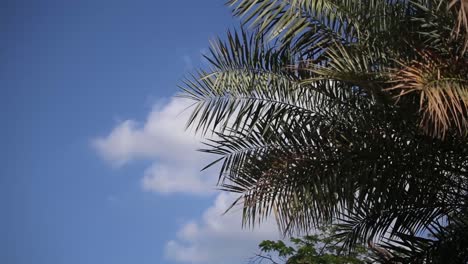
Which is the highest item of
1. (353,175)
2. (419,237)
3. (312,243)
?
(312,243)

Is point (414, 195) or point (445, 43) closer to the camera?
point (445, 43)

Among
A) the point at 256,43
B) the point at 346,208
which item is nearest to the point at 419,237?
the point at 346,208

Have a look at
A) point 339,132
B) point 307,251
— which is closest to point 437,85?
point 339,132

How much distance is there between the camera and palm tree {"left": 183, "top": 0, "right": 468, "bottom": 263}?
24.2 feet

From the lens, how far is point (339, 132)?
25.7 feet

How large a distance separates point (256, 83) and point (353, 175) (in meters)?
1.61

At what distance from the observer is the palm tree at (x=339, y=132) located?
7.38 metres

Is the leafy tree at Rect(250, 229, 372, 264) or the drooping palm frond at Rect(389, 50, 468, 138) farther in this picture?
the leafy tree at Rect(250, 229, 372, 264)

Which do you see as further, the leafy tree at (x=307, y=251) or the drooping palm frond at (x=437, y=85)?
the leafy tree at (x=307, y=251)

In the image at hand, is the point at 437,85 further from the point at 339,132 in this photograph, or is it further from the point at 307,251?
the point at 307,251

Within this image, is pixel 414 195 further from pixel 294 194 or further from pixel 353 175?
pixel 294 194

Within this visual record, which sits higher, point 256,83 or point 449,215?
point 256,83

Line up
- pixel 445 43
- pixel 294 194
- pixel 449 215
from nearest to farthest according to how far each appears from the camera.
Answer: pixel 445 43, pixel 294 194, pixel 449 215

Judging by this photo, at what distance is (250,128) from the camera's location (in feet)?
27.3
